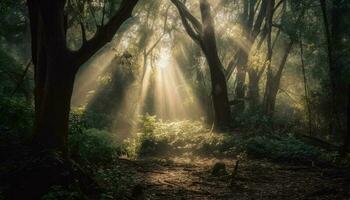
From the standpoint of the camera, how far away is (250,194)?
943cm

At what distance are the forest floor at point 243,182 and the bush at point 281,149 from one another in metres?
0.70

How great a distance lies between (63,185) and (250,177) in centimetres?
565

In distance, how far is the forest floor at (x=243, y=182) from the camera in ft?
29.3

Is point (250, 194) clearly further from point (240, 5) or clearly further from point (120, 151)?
point (240, 5)

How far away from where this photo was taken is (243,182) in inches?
426

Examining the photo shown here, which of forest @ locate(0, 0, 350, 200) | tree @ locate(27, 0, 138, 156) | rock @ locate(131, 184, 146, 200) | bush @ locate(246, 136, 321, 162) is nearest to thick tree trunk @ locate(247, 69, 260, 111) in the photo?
forest @ locate(0, 0, 350, 200)

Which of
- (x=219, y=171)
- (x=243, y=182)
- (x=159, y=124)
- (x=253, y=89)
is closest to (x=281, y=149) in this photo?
(x=219, y=171)

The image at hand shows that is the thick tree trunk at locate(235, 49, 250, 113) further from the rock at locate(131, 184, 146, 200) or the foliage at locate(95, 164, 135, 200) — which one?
the rock at locate(131, 184, 146, 200)

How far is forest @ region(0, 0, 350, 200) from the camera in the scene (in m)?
8.35

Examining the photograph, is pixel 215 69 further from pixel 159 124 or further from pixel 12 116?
pixel 12 116

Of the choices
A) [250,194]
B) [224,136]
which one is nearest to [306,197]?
[250,194]

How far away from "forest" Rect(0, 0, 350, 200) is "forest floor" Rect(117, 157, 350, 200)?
0.12 feet

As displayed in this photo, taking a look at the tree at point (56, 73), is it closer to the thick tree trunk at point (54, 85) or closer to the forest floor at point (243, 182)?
the thick tree trunk at point (54, 85)

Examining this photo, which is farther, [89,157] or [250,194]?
[89,157]
